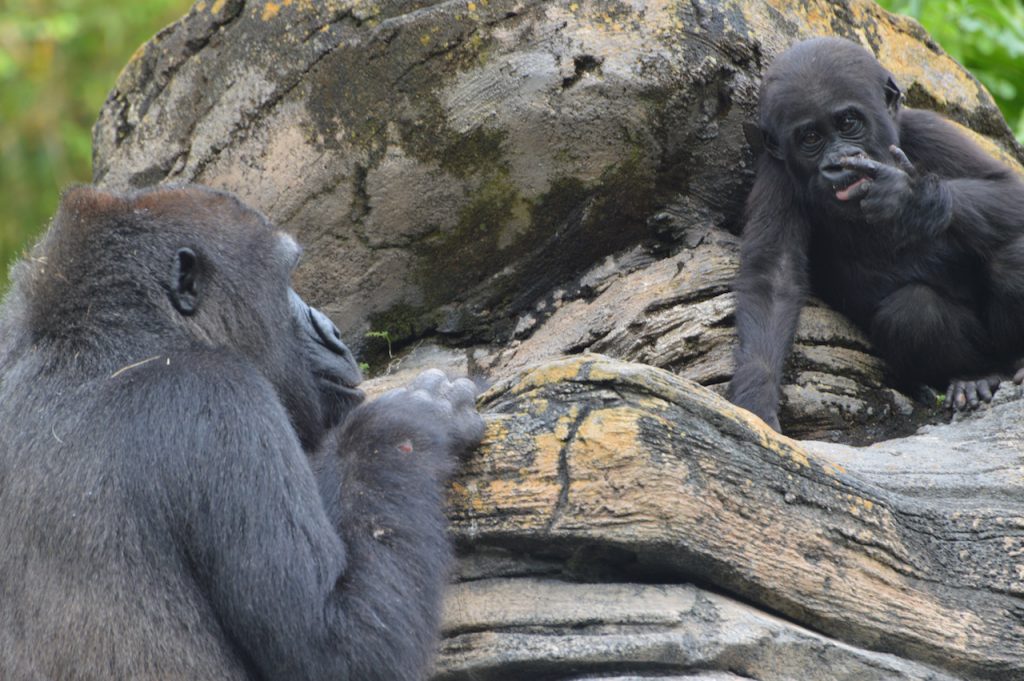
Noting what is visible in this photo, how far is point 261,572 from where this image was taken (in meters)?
3.31

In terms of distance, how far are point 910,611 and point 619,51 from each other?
Result: 8.49 feet

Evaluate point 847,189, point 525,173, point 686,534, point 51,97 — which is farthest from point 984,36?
point 51,97

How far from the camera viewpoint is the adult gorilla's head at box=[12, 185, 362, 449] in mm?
3658

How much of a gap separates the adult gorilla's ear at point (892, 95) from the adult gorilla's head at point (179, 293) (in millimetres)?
2863

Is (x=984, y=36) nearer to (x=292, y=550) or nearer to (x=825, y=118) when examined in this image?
(x=825, y=118)

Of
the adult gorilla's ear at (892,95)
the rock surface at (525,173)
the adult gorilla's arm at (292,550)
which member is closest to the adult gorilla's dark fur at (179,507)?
the adult gorilla's arm at (292,550)

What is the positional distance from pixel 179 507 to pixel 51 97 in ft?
34.6

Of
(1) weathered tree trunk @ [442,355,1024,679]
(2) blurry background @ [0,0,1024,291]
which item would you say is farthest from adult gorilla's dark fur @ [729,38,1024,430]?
(2) blurry background @ [0,0,1024,291]

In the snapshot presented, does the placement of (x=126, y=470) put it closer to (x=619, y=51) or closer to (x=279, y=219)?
(x=279, y=219)

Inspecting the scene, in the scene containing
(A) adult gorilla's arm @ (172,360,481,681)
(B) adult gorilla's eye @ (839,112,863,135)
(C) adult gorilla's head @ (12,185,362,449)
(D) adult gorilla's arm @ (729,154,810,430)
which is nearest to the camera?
(A) adult gorilla's arm @ (172,360,481,681)

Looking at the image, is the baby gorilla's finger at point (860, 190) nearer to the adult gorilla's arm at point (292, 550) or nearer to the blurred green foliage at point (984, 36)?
the adult gorilla's arm at point (292, 550)

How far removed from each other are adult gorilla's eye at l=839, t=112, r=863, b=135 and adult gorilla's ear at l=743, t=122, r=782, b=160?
282 millimetres

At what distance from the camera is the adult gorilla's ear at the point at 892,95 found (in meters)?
5.77

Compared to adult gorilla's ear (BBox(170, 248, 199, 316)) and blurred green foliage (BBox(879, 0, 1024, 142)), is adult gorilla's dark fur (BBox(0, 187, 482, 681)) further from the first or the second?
blurred green foliage (BBox(879, 0, 1024, 142))
